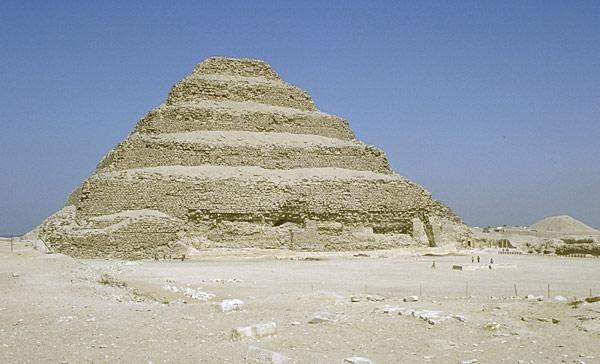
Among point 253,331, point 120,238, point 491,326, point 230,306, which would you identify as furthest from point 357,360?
point 120,238

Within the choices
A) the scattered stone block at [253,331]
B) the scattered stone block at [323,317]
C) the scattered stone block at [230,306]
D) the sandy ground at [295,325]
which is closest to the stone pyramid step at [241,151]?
the sandy ground at [295,325]

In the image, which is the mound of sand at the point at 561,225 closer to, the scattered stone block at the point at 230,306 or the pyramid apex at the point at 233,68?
the pyramid apex at the point at 233,68

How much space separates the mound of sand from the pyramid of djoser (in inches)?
1271

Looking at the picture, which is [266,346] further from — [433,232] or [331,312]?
[433,232]

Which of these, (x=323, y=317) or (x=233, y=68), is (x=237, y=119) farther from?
(x=323, y=317)

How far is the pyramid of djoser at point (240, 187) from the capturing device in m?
31.8

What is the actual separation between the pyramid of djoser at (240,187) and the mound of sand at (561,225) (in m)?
32.3

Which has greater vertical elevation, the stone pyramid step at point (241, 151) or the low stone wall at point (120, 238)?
the stone pyramid step at point (241, 151)

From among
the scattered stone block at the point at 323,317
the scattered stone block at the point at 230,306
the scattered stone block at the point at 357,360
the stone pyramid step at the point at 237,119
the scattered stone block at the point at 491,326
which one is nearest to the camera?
the scattered stone block at the point at 357,360

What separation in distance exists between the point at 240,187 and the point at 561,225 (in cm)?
4957

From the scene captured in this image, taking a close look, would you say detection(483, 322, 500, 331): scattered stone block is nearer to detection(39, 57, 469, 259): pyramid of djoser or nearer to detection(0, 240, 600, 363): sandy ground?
detection(0, 240, 600, 363): sandy ground

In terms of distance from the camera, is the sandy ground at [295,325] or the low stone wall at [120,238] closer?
the sandy ground at [295,325]

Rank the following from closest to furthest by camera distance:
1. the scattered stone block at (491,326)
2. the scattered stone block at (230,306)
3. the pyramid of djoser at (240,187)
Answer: the scattered stone block at (491,326) < the scattered stone block at (230,306) < the pyramid of djoser at (240,187)

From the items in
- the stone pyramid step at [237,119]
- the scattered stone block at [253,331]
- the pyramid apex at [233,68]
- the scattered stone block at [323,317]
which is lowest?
the scattered stone block at [253,331]
